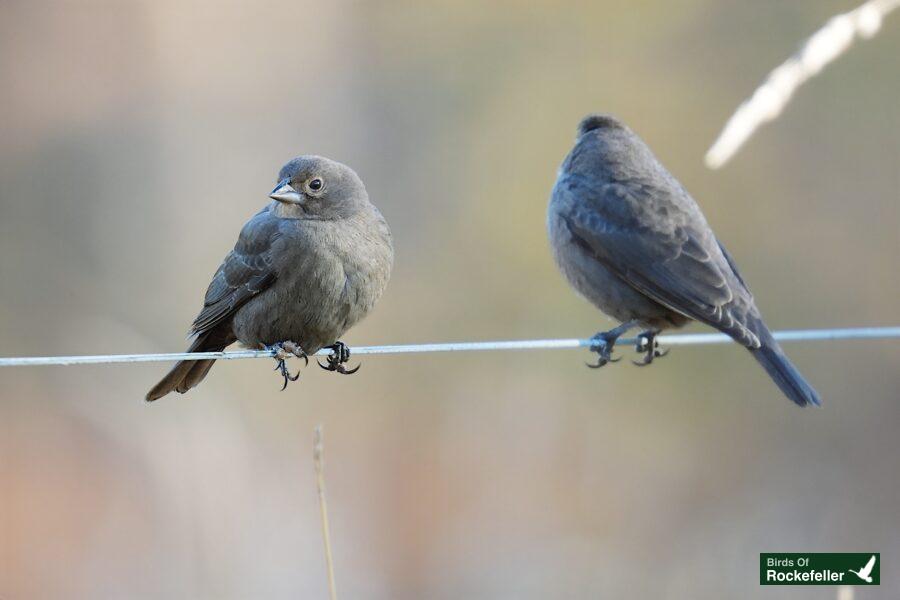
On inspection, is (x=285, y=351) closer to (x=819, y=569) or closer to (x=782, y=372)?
(x=782, y=372)

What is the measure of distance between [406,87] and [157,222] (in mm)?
2212

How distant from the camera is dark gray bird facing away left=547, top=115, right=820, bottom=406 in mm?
5121

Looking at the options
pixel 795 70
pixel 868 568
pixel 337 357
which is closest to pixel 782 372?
pixel 868 568

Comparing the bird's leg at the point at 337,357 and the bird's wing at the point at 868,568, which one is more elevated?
the bird's leg at the point at 337,357

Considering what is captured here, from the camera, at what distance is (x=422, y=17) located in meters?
9.76

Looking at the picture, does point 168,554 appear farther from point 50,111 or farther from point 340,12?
point 340,12

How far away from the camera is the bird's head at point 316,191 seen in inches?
206

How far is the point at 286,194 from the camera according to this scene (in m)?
5.18

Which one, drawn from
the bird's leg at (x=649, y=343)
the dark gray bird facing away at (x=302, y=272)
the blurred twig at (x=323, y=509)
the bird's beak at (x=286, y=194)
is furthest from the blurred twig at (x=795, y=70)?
the bird's beak at (x=286, y=194)

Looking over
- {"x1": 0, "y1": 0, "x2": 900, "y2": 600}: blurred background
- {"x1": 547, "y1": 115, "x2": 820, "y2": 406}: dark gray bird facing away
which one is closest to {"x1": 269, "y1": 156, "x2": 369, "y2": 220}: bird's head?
{"x1": 547, "y1": 115, "x2": 820, "y2": 406}: dark gray bird facing away

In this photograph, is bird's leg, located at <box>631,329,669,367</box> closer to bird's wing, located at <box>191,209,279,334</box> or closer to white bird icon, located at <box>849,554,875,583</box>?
white bird icon, located at <box>849,554,875,583</box>

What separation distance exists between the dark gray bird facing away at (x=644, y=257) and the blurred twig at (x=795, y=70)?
4.48ft

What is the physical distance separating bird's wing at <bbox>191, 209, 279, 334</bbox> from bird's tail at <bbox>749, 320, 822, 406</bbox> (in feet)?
6.94

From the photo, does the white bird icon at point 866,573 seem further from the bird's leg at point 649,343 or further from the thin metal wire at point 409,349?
the bird's leg at point 649,343
